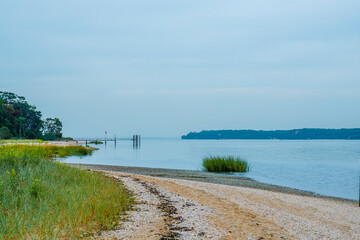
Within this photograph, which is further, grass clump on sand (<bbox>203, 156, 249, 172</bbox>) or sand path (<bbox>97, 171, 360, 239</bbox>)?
grass clump on sand (<bbox>203, 156, 249, 172</bbox>)

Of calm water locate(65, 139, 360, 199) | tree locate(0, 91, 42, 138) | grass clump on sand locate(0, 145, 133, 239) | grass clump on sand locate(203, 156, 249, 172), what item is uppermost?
tree locate(0, 91, 42, 138)

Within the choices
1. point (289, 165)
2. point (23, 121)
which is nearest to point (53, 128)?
point (23, 121)

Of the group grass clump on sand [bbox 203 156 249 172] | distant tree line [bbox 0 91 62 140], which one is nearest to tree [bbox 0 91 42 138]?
distant tree line [bbox 0 91 62 140]

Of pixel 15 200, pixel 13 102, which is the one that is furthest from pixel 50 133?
pixel 15 200

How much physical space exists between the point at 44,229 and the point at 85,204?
1706 mm

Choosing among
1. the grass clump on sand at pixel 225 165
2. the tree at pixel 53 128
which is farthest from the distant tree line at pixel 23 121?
the grass clump on sand at pixel 225 165

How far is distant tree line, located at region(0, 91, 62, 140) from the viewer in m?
71.7

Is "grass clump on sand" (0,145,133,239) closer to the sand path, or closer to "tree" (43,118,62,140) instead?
the sand path

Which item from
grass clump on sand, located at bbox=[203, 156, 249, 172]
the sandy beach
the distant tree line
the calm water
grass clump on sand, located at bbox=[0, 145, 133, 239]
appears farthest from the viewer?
the distant tree line

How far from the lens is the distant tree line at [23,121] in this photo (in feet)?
235

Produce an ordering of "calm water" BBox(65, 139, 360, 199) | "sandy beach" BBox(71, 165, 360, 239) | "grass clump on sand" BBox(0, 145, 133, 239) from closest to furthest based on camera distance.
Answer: "grass clump on sand" BBox(0, 145, 133, 239), "sandy beach" BBox(71, 165, 360, 239), "calm water" BBox(65, 139, 360, 199)

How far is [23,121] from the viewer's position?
79125mm

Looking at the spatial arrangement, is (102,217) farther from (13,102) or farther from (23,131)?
(13,102)

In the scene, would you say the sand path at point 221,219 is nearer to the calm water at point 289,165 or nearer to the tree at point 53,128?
the calm water at point 289,165
